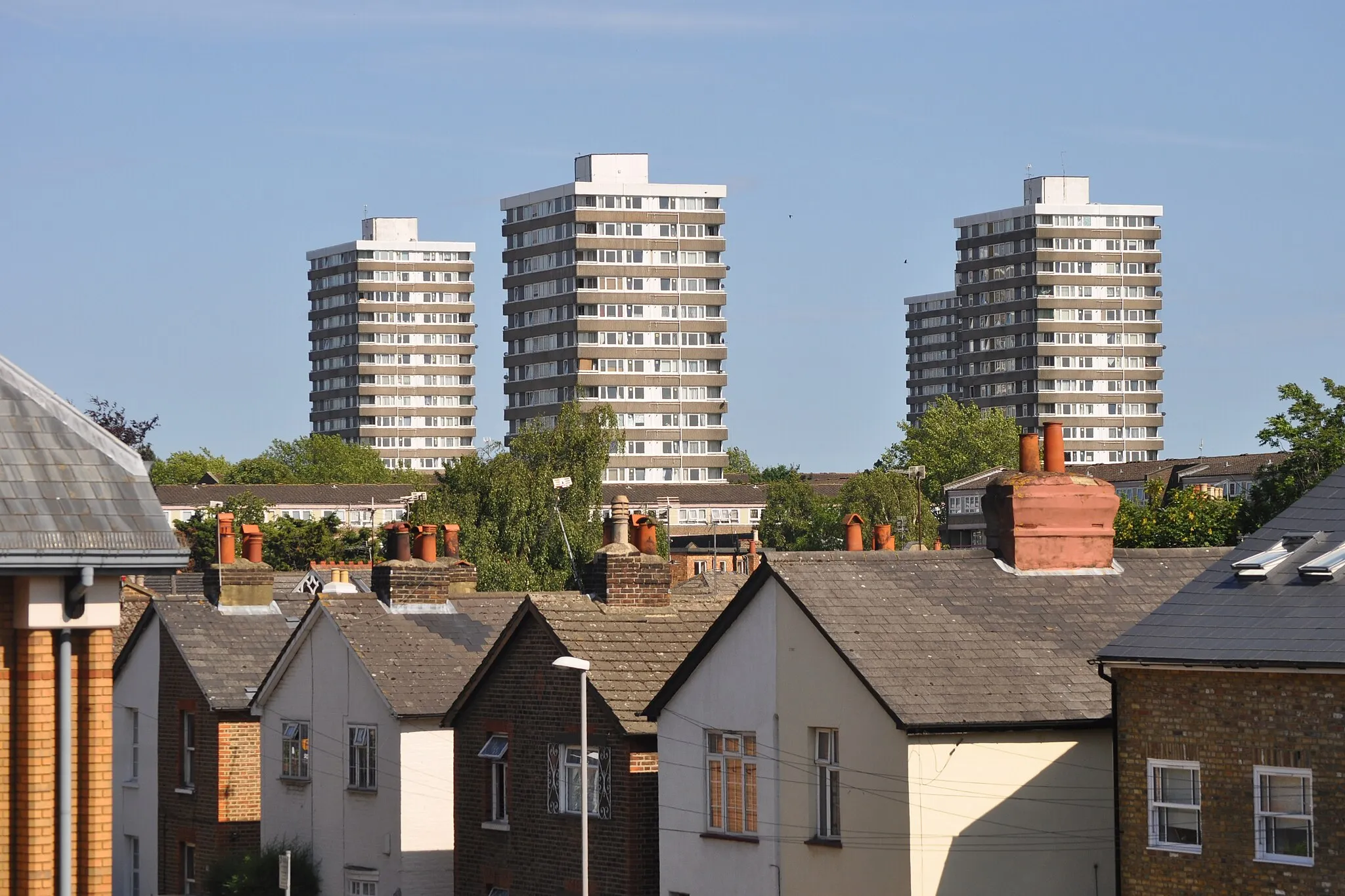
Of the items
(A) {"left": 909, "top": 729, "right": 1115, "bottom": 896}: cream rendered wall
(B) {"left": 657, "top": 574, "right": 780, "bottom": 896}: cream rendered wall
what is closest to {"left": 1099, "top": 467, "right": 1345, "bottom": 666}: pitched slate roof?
(A) {"left": 909, "top": 729, "right": 1115, "bottom": 896}: cream rendered wall

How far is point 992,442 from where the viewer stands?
19638cm

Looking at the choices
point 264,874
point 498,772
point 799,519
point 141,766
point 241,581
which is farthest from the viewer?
point 799,519

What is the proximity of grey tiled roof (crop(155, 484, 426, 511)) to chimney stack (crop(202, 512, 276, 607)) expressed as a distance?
13057 cm

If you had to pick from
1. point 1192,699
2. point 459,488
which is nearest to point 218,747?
point 1192,699

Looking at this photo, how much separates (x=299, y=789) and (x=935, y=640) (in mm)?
17013

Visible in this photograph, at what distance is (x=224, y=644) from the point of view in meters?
44.1

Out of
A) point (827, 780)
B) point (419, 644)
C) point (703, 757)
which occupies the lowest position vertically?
point (827, 780)

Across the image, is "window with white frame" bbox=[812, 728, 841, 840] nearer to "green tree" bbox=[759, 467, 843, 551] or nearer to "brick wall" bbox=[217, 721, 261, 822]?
"brick wall" bbox=[217, 721, 261, 822]

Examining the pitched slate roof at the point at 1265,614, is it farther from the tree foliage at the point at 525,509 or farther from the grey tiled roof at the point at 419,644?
the tree foliage at the point at 525,509

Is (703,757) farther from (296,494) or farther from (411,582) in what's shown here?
(296,494)

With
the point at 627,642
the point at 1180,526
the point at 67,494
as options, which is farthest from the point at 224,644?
the point at 1180,526

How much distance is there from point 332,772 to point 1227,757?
2036 centimetres

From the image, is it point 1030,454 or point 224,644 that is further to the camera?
point 224,644

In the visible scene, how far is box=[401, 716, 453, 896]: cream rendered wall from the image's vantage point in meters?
36.5
